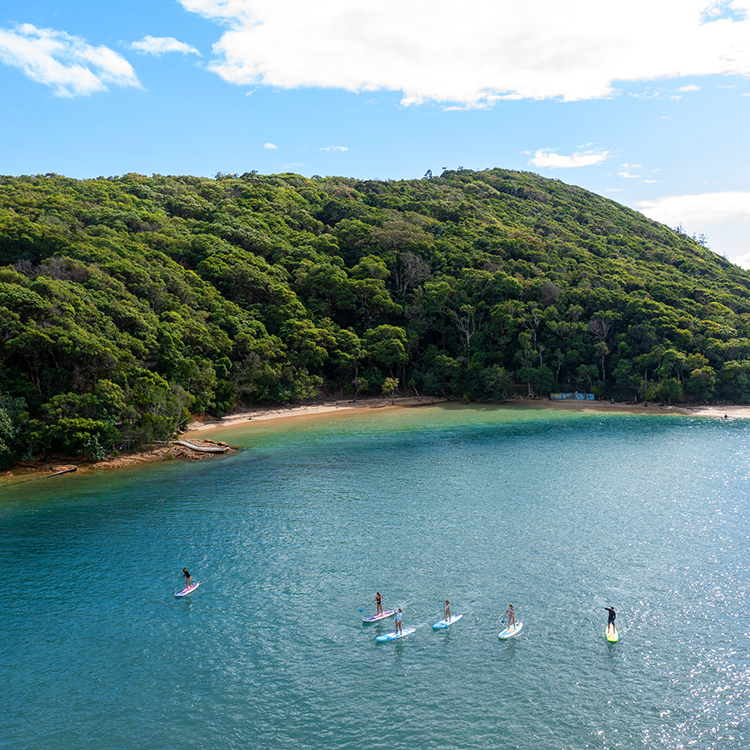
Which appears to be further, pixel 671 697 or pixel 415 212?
pixel 415 212

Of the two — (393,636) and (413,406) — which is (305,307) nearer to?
(413,406)

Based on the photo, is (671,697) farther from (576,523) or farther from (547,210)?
(547,210)

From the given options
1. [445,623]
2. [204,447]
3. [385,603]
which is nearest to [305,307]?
[204,447]

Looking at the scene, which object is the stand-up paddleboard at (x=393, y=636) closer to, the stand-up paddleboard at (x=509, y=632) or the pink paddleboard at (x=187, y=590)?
the stand-up paddleboard at (x=509, y=632)

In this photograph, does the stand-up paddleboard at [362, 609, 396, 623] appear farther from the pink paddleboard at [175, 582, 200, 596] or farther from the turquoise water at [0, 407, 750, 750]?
the pink paddleboard at [175, 582, 200, 596]

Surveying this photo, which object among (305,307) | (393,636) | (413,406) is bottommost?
(393,636)

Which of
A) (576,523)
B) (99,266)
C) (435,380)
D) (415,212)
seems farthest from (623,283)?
(99,266)

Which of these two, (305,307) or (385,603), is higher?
(305,307)
